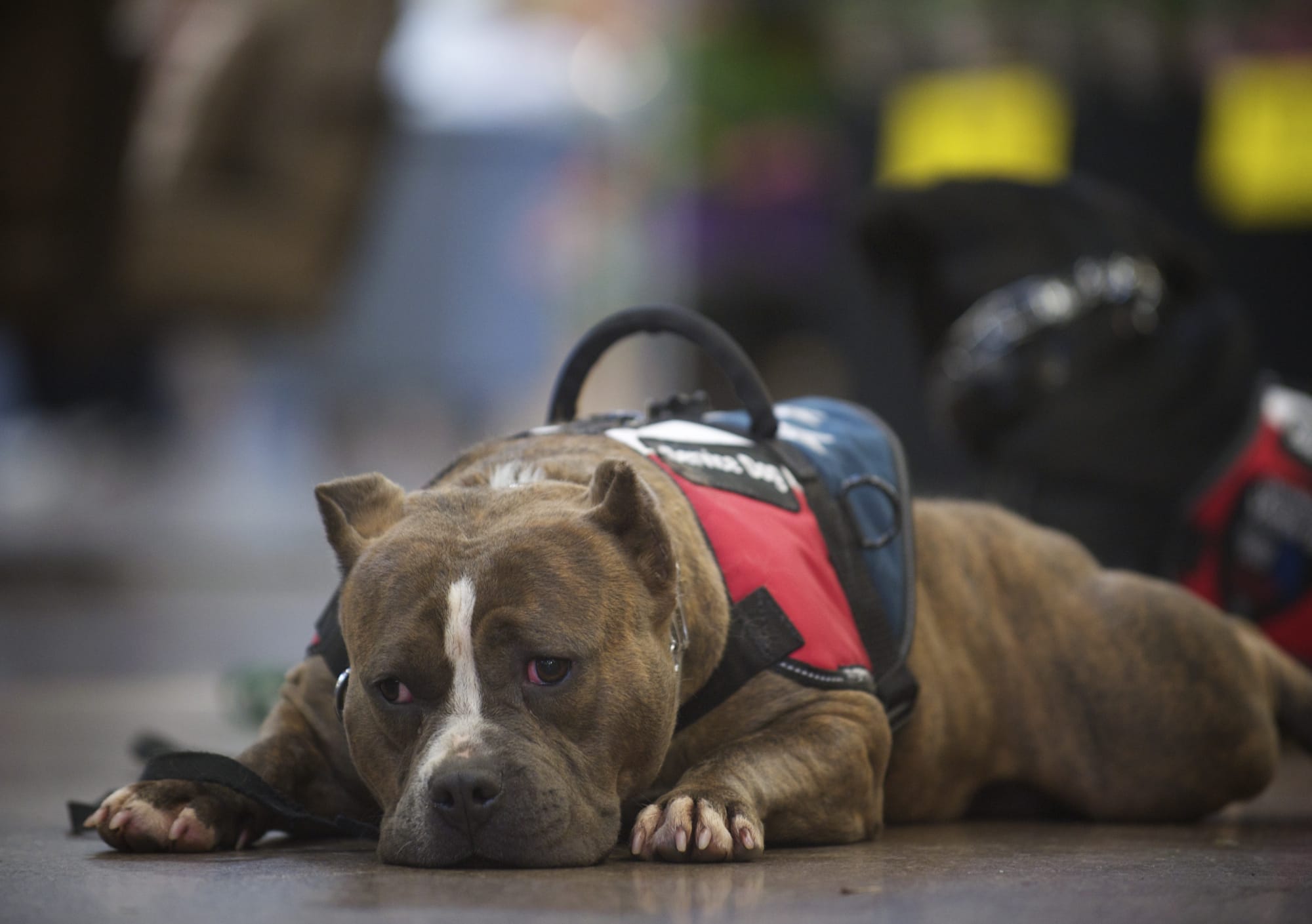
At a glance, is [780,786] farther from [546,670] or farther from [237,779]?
[237,779]

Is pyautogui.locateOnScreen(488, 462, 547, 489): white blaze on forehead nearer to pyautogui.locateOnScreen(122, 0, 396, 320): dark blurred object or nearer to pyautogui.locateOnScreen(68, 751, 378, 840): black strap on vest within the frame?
pyautogui.locateOnScreen(68, 751, 378, 840): black strap on vest

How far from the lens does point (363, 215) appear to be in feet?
29.7

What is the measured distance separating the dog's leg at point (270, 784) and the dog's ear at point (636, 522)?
478 millimetres

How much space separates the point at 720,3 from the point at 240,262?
9.94 ft

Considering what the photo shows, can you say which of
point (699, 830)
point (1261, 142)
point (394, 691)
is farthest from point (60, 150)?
point (699, 830)

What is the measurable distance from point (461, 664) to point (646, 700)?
0.78ft

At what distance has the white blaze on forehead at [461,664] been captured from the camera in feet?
6.17

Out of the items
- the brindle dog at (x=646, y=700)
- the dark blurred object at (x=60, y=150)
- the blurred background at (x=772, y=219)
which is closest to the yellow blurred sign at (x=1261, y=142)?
the blurred background at (x=772, y=219)

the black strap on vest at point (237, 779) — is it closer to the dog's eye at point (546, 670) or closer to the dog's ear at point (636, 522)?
the dog's eye at point (546, 670)

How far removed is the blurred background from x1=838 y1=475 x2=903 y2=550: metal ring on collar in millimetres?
1215

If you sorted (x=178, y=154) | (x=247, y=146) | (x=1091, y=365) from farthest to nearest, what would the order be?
(x=247, y=146) < (x=178, y=154) < (x=1091, y=365)

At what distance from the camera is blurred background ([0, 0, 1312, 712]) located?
3.72m

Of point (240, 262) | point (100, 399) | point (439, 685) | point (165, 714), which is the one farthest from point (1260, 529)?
point (100, 399)

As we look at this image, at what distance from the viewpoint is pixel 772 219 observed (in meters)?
9.02
